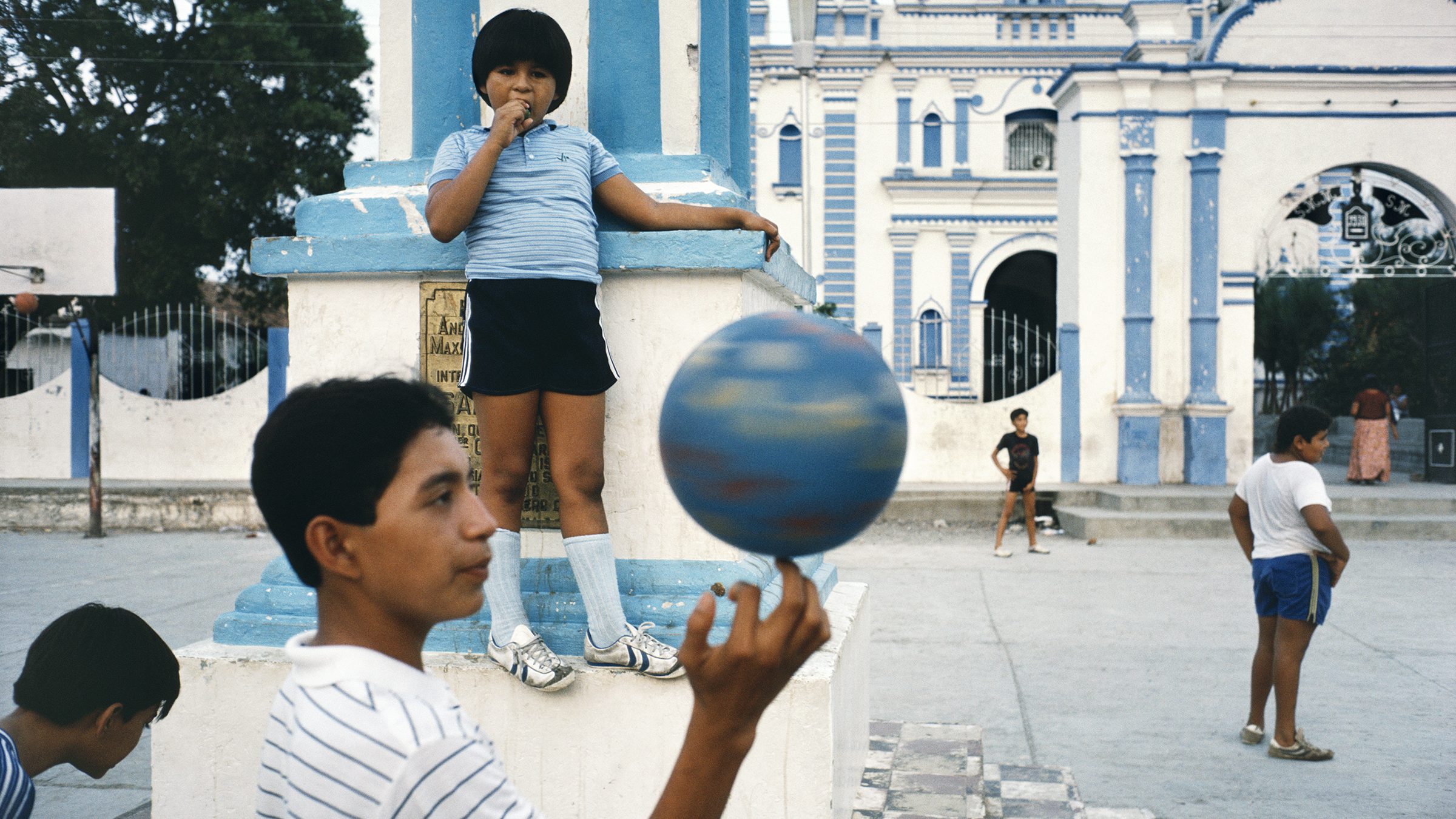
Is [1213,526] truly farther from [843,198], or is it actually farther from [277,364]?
[843,198]

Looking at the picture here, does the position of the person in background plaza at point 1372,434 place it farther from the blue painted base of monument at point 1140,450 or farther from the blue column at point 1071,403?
the blue column at point 1071,403

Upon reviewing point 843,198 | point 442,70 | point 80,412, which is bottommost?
point 80,412

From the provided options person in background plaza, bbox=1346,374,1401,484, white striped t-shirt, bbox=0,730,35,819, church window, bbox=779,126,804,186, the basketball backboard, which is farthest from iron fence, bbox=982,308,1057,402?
white striped t-shirt, bbox=0,730,35,819

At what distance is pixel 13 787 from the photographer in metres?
1.76

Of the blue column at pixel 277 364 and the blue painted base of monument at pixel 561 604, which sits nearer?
the blue painted base of monument at pixel 561 604

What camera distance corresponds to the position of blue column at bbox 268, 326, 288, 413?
12.9 m

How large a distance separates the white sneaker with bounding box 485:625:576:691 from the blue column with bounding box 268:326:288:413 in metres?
11.3

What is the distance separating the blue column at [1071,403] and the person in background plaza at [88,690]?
473 inches

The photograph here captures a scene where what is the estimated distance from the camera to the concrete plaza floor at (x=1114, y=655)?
3998mm

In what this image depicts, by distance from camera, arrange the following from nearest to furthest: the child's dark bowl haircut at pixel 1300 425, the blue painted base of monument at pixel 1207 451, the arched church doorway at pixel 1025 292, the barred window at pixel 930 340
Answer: the child's dark bowl haircut at pixel 1300 425 → the blue painted base of monument at pixel 1207 451 → the barred window at pixel 930 340 → the arched church doorway at pixel 1025 292

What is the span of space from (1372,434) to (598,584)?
13.4 metres

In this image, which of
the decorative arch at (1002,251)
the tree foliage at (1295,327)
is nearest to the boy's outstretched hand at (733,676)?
the decorative arch at (1002,251)

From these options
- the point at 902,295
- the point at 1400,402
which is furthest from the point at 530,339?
the point at 1400,402

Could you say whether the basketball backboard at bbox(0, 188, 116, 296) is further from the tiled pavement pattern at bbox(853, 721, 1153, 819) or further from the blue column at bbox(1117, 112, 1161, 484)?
the blue column at bbox(1117, 112, 1161, 484)
